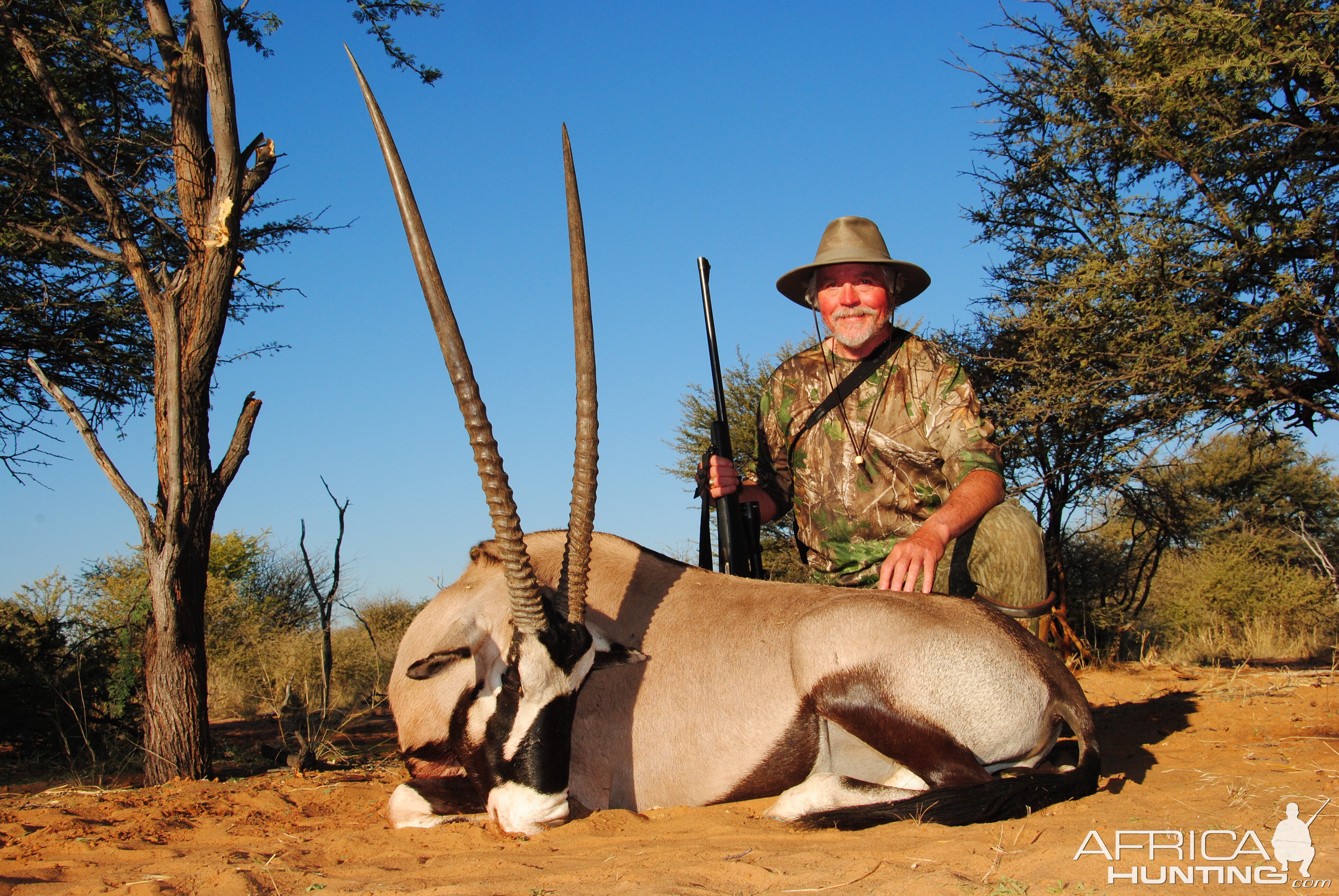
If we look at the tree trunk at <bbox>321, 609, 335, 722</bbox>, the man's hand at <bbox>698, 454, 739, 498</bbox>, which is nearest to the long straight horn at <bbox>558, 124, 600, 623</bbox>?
the man's hand at <bbox>698, 454, 739, 498</bbox>

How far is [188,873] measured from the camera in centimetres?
276

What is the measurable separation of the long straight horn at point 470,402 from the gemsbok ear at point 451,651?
239 mm

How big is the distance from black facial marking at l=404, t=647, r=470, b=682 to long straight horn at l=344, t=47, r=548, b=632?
0.90 ft

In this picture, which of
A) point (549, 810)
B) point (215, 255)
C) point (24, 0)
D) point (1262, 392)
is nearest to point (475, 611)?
point (549, 810)

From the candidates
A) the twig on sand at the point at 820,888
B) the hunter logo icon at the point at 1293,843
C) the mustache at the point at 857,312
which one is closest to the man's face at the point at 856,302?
the mustache at the point at 857,312

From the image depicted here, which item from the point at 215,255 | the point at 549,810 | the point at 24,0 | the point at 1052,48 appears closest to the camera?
the point at 549,810

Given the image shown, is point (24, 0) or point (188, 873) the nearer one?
point (188, 873)

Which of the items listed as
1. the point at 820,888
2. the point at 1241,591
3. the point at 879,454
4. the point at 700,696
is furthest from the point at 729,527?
the point at 1241,591

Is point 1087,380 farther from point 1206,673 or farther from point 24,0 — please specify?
point 24,0

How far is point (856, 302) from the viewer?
5000 mm

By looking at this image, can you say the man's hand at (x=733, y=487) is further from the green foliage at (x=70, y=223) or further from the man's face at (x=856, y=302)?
the green foliage at (x=70, y=223)

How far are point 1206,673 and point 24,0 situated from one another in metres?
9.67

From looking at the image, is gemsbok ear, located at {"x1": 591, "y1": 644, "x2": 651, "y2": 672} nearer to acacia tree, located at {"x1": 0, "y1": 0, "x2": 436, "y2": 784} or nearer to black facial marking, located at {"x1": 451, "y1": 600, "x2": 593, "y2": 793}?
black facial marking, located at {"x1": 451, "y1": 600, "x2": 593, "y2": 793}

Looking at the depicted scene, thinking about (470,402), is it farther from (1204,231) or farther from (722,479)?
(1204,231)
